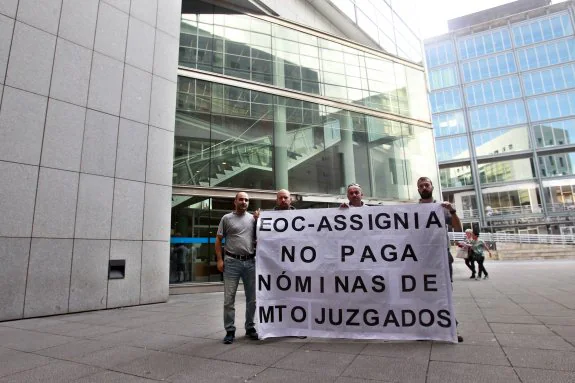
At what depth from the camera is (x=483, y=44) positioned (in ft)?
178

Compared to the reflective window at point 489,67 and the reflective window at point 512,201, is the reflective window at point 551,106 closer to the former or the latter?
the reflective window at point 489,67

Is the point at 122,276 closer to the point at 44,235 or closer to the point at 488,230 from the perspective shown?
the point at 44,235

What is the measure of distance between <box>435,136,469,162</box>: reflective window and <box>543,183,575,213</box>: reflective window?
10753mm

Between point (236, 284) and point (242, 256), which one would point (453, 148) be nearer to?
point (242, 256)

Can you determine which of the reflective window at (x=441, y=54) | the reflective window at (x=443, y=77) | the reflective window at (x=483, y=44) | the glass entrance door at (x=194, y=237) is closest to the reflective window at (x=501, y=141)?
the reflective window at (x=443, y=77)

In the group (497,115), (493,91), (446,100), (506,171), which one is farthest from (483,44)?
(506,171)

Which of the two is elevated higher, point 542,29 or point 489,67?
point 542,29

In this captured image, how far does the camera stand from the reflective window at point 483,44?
53188mm

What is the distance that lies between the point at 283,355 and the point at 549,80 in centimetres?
5995

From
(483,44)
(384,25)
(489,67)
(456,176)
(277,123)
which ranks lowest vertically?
(277,123)

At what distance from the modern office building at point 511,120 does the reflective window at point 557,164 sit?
11 centimetres

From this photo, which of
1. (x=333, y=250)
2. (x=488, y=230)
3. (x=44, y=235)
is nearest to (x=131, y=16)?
(x=44, y=235)

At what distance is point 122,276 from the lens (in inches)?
348

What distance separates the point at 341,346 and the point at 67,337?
415 centimetres
